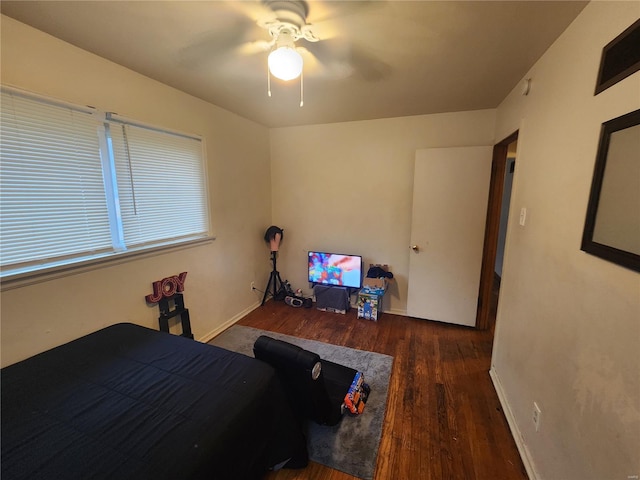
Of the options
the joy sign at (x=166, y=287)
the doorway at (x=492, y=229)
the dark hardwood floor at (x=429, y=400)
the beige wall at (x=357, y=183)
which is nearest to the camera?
the dark hardwood floor at (x=429, y=400)

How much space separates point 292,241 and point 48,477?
304cm

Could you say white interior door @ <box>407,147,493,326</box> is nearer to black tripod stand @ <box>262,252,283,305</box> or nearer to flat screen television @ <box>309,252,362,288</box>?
flat screen television @ <box>309,252,362,288</box>

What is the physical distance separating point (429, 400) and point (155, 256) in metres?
2.46

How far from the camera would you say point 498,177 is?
2.71 m

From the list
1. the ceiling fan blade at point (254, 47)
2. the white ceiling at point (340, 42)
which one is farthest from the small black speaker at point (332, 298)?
the ceiling fan blade at point (254, 47)

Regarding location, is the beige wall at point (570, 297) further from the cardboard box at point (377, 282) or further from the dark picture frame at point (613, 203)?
the cardboard box at point (377, 282)

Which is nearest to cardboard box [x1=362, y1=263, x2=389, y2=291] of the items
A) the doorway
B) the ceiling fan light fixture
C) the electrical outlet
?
the doorway

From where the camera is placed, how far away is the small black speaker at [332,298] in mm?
3328

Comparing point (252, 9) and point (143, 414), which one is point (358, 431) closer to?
point (143, 414)

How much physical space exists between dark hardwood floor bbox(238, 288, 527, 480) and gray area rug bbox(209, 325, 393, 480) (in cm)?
5

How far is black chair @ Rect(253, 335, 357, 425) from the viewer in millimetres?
1495

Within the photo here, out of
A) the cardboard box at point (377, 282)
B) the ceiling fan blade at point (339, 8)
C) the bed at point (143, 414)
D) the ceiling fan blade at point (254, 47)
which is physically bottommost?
the cardboard box at point (377, 282)

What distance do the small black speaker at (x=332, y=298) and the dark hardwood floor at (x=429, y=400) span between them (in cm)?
14

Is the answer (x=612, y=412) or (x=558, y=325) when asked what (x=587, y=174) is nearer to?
(x=558, y=325)
